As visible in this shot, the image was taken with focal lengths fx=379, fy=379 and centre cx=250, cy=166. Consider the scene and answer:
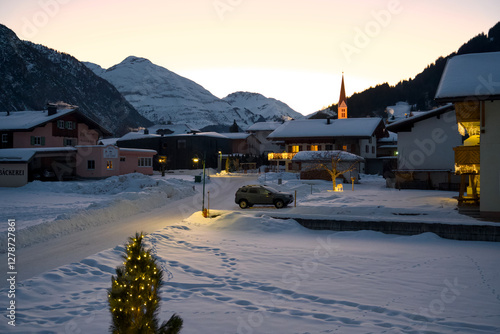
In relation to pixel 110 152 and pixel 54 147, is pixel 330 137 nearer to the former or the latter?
pixel 110 152

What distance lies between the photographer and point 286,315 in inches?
285

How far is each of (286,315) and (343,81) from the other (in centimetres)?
8174

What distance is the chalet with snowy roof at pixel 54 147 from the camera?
39763 millimetres

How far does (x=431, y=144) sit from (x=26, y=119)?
152ft

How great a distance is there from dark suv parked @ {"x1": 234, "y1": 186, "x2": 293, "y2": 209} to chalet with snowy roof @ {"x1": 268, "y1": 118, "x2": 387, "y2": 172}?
30980 mm

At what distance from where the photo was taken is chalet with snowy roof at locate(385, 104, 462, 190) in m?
35.0

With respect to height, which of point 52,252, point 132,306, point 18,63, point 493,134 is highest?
point 18,63

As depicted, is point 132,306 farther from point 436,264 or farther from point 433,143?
point 433,143

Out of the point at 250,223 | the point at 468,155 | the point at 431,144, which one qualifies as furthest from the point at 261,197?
the point at 431,144

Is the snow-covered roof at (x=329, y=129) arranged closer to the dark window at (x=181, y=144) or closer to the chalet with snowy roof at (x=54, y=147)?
the dark window at (x=181, y=144)

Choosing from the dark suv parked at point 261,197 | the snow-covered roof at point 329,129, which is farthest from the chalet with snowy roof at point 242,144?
the dark suv parked at point 261,197

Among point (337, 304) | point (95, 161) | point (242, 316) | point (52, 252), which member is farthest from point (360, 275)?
point (95, 161)

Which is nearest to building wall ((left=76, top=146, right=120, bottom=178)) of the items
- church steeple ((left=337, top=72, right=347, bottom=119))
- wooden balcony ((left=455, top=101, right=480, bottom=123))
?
wooden balcony ((left=455, top=101, right=480, bottom=123))

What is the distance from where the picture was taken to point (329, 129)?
58.6m
